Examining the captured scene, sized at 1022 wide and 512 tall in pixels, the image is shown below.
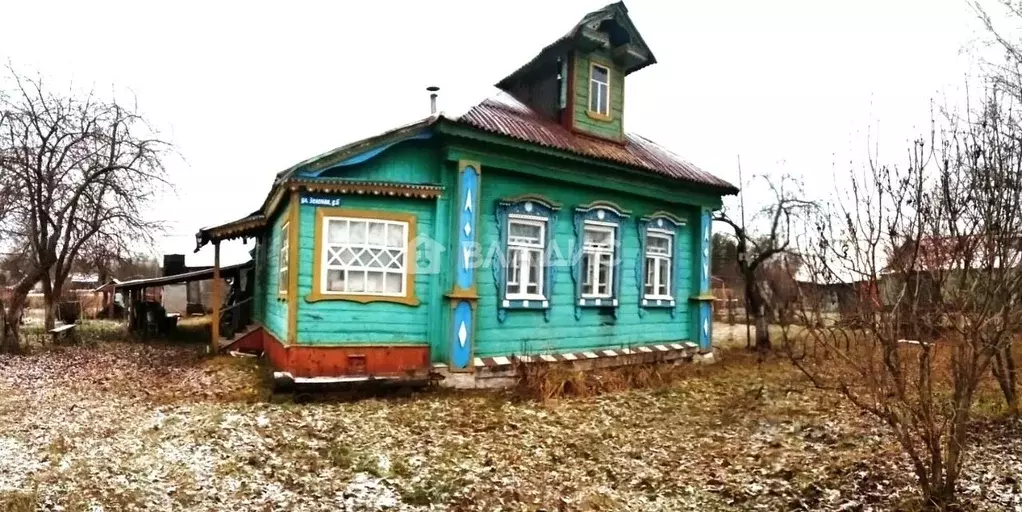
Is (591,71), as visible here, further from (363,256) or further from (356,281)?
(356,281)

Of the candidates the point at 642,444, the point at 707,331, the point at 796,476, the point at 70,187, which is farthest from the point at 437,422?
the point at 70,187

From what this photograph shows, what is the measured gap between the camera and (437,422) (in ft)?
23.9

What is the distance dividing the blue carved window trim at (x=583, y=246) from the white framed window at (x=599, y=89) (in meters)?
2.14

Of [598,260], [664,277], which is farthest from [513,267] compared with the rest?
[664,277]

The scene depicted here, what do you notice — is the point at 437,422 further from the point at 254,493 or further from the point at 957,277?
the point at 957,277

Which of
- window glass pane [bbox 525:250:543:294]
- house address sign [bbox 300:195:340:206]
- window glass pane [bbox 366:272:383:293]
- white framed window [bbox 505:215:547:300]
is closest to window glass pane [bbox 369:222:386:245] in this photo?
window glass pane [bbox 366:272:383:293]

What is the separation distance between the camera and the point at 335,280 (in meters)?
8.57

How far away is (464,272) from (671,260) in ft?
17.3

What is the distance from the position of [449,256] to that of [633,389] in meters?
3.68

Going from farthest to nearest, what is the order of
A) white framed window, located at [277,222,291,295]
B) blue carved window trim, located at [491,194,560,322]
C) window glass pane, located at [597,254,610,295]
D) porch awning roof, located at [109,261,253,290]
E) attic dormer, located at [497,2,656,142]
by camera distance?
porch awning roof, located at [109,261,253,290] < attic dormer, located at [497,2,656,142] < window glass pane, located at [597,254,610,295] < blue carved window trim, located at [491,194,560,322] < white framed window, located at [277,222,291,295]

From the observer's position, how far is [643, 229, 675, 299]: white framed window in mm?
11984

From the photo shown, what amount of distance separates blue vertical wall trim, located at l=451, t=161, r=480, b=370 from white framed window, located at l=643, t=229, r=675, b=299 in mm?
4254

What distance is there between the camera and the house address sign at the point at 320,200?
329 inches

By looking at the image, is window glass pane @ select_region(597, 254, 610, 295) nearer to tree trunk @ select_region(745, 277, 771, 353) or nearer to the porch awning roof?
tree trunk @ select_region(745, 277, 771, 353)
